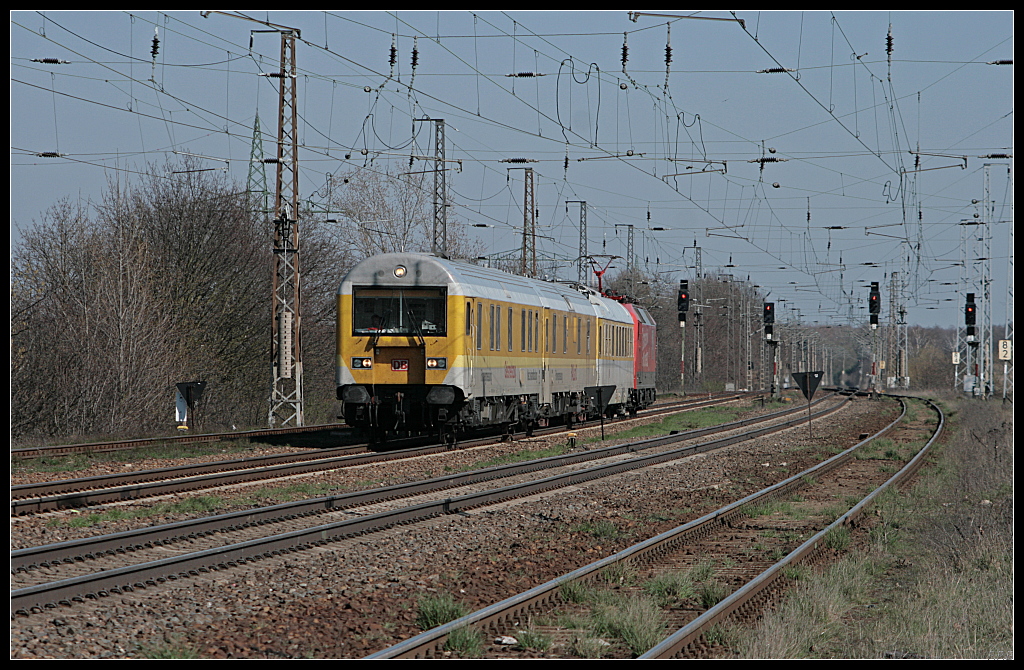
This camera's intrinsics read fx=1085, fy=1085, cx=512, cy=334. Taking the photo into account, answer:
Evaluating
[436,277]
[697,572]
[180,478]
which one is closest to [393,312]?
[436,277]

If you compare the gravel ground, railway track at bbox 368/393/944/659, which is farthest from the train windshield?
railway track at bbox 368/393/944/659

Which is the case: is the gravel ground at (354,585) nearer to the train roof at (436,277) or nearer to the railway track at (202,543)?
the railway track at (202,543)

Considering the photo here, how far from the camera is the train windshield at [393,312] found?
66.1 ft

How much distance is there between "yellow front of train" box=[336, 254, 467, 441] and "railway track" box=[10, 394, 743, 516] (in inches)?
44.6

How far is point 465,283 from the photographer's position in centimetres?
2031

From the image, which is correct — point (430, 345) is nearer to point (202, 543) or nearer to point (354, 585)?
point (202, 543)

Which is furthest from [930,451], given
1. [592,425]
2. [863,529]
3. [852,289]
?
[852,289]

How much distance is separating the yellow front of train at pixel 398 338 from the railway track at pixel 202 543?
14.7 feet

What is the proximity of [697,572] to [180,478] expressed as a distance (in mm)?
8295

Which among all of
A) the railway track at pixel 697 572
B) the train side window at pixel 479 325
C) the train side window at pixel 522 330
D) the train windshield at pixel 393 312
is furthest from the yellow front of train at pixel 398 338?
the railway track at pixel 697 572

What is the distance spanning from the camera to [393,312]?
66.6 ft

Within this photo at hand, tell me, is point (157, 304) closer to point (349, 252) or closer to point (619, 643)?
point (349, 252)

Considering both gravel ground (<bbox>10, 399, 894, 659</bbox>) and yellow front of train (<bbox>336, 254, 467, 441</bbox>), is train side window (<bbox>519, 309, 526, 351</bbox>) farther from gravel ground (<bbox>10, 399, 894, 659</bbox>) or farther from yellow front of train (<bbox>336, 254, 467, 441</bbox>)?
gravel ground (<bbox>10, 399, 894, 659</bbox>)

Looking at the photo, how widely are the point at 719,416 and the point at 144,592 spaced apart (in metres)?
30.7
